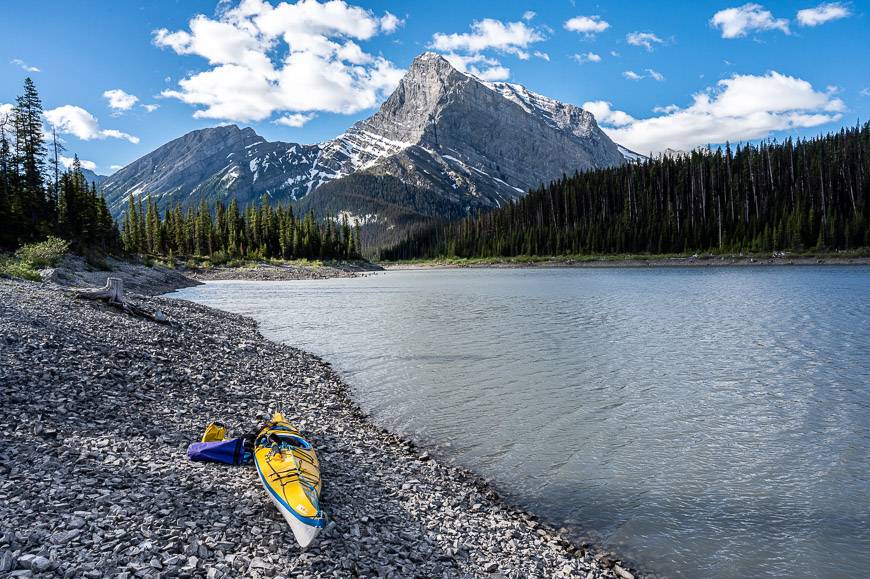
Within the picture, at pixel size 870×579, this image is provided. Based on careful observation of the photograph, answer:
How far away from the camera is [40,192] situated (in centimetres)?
6625

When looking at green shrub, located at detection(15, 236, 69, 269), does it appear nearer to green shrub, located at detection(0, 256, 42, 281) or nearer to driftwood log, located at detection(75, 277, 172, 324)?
green shrub, located at detection(0, 256, 42, 281)

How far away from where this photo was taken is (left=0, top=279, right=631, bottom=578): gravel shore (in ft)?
21.6

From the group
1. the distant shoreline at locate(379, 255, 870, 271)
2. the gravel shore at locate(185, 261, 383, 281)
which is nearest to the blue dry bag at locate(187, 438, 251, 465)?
the gravel shore at locate(185, 261, 383, 281)

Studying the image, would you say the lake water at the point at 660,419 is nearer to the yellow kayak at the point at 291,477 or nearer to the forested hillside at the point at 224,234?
the yellow kayak at the point at 291,477

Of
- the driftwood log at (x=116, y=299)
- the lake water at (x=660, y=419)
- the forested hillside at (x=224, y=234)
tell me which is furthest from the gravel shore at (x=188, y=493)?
the forested hillside at (x=224, y=234)

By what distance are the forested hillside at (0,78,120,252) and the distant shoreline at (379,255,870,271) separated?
102 m

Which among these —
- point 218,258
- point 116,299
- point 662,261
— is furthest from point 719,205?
point 116,299

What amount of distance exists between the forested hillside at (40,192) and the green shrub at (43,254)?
12115mm

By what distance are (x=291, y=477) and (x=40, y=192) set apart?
78.8 metres

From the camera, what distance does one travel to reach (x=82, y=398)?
11773 millimetres

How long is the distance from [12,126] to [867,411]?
92883 millimetres

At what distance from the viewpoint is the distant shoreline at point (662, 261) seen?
95625 mm

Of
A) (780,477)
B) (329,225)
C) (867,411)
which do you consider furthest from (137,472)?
(329,225)

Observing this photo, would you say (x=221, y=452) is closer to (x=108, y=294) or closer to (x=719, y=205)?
(x=108, y=294)
